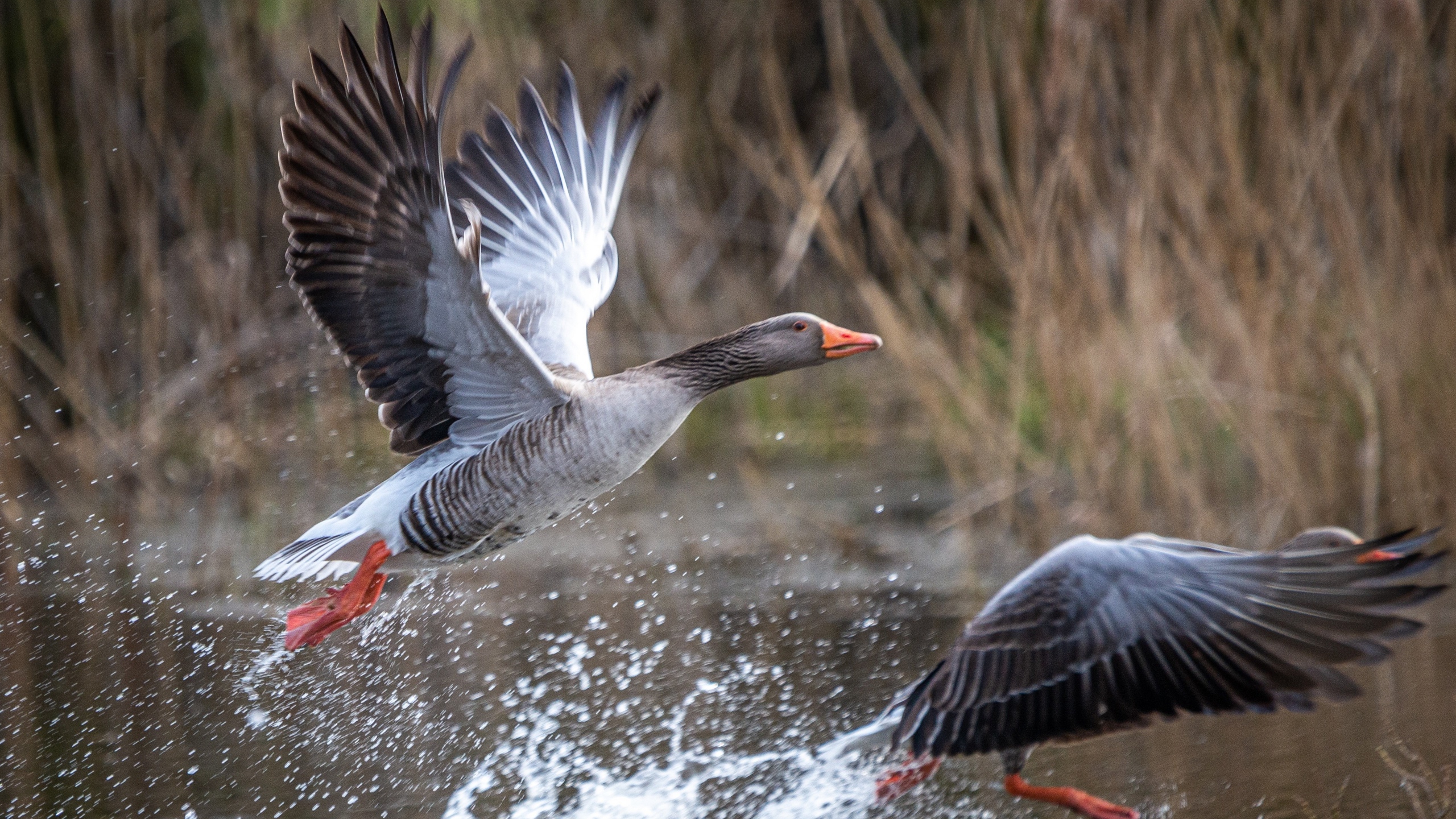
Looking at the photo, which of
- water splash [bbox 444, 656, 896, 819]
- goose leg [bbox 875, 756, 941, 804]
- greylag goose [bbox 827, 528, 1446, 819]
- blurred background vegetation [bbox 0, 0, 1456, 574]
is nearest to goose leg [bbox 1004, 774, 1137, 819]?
greylag goose [bbox 827, 528, 1446, 819]

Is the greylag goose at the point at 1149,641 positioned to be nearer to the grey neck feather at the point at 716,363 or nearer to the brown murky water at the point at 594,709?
the brown murky water at the point at 594,709

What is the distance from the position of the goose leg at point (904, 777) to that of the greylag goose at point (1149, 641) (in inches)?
12.7

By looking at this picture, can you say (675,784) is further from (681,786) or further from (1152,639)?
(1152,639)

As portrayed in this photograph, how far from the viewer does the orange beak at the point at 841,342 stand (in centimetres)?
522

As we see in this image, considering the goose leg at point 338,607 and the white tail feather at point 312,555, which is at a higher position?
the white tail feather at point 312,555

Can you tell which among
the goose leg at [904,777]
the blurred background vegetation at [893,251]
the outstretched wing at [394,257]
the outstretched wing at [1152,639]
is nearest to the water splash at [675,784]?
the goose leg at [904,777]

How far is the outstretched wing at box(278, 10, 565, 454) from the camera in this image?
4.52 m

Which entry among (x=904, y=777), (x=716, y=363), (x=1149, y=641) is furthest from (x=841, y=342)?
(x=1149, y=641)

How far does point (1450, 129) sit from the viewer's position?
21.1 ft

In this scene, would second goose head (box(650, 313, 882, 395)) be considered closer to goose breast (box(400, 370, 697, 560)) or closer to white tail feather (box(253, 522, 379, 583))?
goose breast (box(400, 370, 697, 560))

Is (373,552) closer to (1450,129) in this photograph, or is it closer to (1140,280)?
(1140,280)

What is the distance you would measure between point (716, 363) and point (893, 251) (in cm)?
247

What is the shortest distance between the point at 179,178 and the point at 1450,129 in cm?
625

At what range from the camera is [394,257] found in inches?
189
